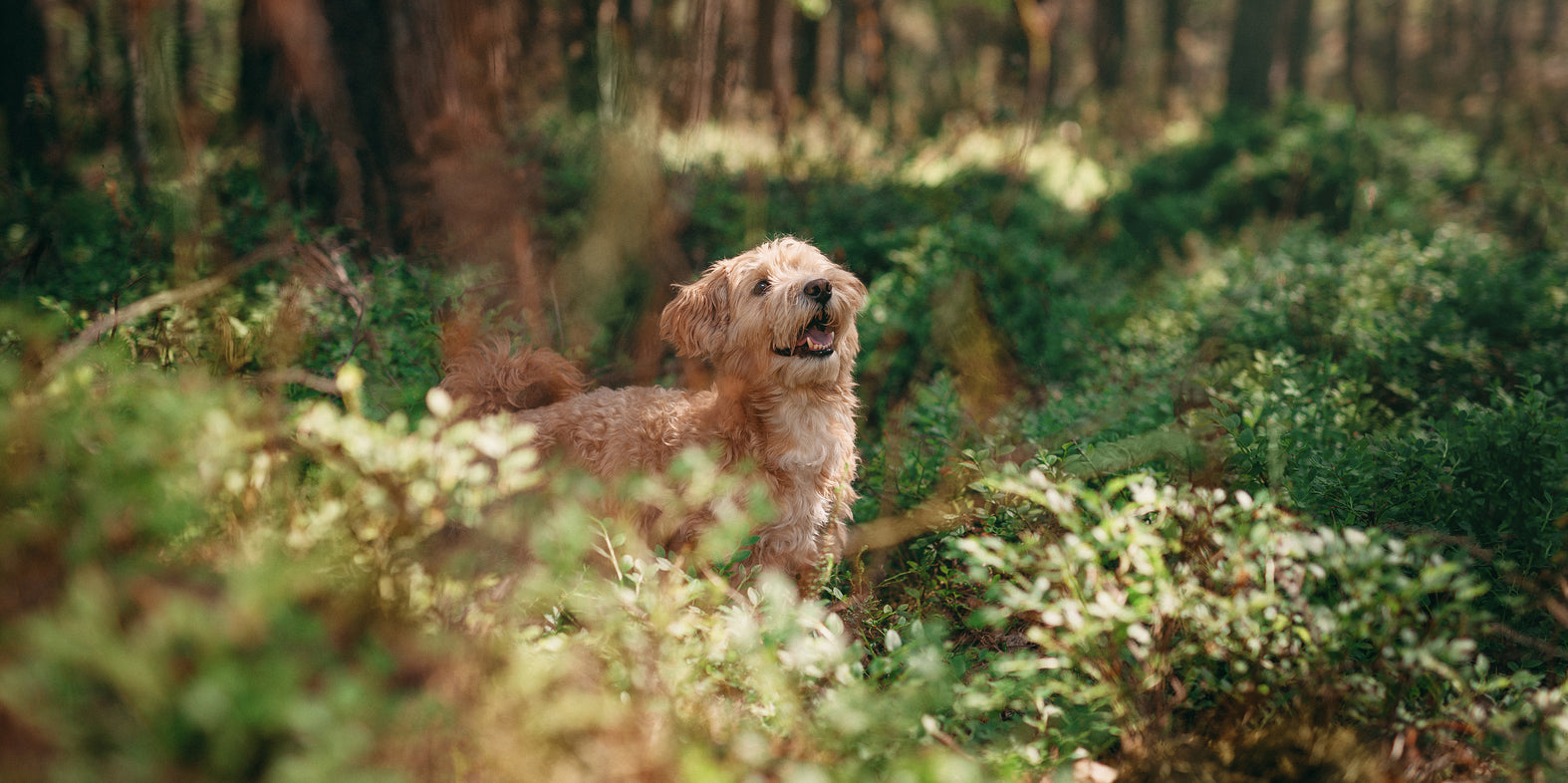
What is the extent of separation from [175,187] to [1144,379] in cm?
744

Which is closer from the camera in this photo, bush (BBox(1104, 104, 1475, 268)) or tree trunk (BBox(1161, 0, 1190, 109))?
bush (BBox(1104, 104, 1475, 268))

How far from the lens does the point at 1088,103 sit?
1579 cm

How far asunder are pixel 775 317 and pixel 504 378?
1435 millimetres

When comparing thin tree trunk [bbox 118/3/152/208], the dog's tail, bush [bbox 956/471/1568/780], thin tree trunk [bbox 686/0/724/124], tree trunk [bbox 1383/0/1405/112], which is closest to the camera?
bush [bbox 956/471/1568/780]

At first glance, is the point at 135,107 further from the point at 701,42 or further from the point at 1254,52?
the point at 1254,52

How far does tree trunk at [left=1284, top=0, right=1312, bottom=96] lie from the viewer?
1580 cm

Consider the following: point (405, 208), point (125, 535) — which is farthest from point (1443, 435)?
point (405, 208)

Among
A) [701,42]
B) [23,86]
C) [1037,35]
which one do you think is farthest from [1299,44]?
[23,86]

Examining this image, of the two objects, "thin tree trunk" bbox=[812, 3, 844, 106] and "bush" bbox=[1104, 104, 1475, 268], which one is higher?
"thin tree trunk" bbox=[812, 3, 844, 106]

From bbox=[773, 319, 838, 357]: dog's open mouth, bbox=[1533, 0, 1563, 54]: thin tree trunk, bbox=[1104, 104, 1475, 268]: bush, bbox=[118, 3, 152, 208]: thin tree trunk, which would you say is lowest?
bbox=[1104, 104, 1475, 268]: bush

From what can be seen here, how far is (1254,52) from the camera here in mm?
13867

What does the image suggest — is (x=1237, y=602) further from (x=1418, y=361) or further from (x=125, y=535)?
(x=1418, y=361)

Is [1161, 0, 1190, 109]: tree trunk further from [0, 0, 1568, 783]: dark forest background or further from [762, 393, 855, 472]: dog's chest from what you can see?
[762, 393, 855, 472]: dog's chest

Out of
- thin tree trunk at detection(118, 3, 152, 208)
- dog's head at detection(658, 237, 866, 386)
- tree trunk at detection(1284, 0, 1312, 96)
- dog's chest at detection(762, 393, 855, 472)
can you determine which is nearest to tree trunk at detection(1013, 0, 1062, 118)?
dog's head at detection(658, 237, 866, 386)
